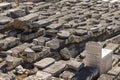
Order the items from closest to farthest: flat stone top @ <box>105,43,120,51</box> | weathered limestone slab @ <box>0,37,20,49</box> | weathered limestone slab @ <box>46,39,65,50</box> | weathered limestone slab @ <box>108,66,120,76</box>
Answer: weathered limestone slab @ <box>108,66,120,76</box> → weathered limestone slab @ <box>0,37,20,49</box> → weathered limestone slab @ <box>46,39,65,50</box> → flat stone top @ <box>105,43,120,51</box>

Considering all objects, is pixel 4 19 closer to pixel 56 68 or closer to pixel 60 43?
pixel 60 43

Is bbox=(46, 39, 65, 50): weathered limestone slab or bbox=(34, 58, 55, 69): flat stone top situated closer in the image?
bbox=(34, 58, 55, 69): flat stone top

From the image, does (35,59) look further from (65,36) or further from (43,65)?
(65,36)

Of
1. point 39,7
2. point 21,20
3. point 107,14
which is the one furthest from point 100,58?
point 39,7

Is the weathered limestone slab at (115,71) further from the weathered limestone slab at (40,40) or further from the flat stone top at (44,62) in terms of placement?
the weathered limestone slab at (40,40)

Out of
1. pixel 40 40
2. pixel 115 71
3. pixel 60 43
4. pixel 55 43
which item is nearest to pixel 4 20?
pixel 40 40

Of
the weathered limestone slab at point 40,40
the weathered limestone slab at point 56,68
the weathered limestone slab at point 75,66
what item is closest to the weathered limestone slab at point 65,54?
the weathered limestone slab at point 56,68

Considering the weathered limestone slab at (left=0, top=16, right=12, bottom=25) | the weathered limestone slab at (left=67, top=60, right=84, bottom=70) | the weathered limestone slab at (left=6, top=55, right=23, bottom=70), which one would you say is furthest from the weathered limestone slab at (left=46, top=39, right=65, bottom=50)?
the weathered limestone slab at (left=0, top=16, right=12, bottom=25)

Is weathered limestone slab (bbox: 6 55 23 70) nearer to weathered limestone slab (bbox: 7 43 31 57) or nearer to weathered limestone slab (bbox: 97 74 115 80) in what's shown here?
weathered limestone slab (bbox: 7 43 31 57)
